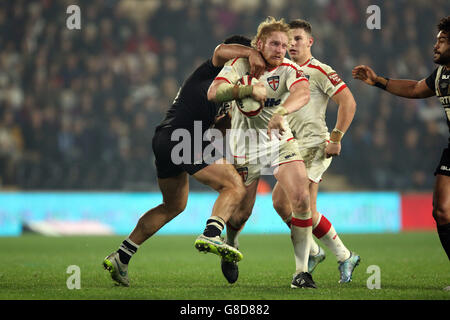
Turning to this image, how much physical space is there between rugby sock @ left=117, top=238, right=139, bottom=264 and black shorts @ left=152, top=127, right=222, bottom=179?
716 mm

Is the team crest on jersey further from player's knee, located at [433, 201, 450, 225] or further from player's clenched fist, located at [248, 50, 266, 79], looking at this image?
player's knee, located at [433, 201, 450, 225]

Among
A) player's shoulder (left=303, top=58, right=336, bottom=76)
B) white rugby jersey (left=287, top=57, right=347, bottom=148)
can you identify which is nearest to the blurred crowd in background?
white rugby jersey (left=287, top=57, right=347, bottom=148)

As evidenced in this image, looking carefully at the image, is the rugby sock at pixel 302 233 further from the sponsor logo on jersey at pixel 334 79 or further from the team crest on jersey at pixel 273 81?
the sponsor logo on jersey at pixel 334 79

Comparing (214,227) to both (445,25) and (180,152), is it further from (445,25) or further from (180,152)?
(445,25)

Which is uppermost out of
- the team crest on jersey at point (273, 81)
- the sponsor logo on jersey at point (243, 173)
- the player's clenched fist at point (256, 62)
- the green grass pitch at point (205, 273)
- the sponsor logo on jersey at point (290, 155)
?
the player's clenched fist at point (256, 62)

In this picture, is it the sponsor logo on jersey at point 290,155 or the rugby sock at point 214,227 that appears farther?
the sponsor logo on jersey at point 290,155

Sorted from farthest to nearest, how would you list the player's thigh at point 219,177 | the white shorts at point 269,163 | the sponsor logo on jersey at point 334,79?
the sponsor logo on jersey at point 334,79 < the white shorts at point 269,163 < the player's thigh at point 219,177

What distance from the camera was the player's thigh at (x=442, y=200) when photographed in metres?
5.61

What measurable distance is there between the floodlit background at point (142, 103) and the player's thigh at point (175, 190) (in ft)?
26.6

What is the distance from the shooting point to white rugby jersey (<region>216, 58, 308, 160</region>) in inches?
222

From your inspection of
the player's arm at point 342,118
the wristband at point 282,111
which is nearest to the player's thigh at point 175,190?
the wristband at point 282,111

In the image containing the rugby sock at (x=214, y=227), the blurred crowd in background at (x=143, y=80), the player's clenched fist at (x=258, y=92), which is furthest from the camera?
the blurred crowd in background at (x=143, y=80)

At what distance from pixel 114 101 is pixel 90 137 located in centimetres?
169
